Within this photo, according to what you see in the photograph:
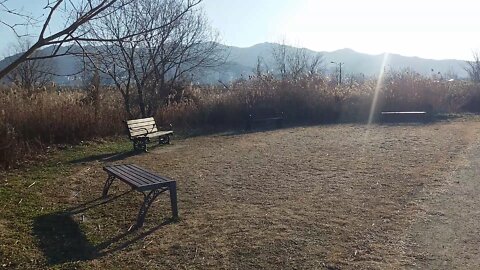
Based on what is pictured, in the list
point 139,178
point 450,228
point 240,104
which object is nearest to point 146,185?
point 139,178

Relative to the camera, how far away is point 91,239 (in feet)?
16.0

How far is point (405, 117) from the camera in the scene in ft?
56.4

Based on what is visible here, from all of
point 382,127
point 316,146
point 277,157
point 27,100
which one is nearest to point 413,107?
point 382,127

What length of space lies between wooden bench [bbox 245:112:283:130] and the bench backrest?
4327 millimetres

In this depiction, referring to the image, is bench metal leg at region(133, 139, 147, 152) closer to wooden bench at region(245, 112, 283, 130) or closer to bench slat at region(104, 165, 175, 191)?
bench slat at region(104, 165, 175, 191)

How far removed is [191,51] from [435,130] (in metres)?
8.71

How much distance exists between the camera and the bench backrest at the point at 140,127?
11.2 m

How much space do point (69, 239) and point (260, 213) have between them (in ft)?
7.21

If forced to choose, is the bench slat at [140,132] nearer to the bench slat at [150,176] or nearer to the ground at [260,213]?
the ground at [260,213]

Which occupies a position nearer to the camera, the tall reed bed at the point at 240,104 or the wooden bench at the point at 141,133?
the wooden bench at the point at 141,133

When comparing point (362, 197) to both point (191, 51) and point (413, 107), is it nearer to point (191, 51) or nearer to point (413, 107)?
point (191, 51)

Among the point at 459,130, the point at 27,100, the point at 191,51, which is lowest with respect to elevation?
the point at 459,130

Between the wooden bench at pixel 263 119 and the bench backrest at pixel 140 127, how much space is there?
433cm

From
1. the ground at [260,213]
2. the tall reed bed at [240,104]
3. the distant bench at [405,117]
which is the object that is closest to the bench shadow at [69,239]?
the ground at [260,213]
